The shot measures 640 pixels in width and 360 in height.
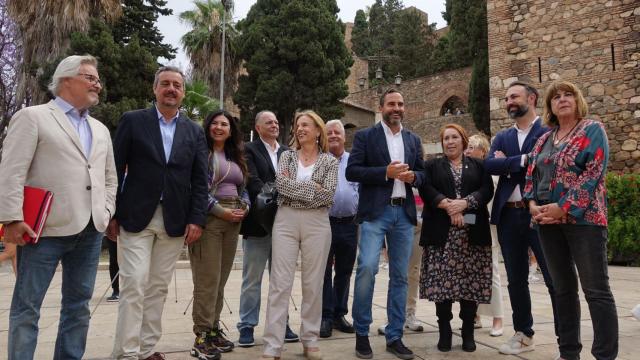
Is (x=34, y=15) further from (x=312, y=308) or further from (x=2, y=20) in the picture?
(x=312, y=308)

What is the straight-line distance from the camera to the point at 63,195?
2.74m

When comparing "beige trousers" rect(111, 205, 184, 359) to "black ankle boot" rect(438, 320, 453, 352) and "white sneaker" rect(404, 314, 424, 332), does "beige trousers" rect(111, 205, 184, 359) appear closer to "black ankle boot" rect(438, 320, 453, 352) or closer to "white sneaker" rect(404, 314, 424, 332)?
"black ankle boot" rect(438, 320, 453, 352)

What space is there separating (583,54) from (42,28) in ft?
48.8

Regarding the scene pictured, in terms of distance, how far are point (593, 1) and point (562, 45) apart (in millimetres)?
960

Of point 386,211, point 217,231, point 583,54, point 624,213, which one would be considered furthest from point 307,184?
point 583,54

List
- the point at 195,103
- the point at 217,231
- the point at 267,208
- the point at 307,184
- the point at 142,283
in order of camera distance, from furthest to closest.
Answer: the point at 195,103, the point at 217,231, the point at 267,208, the point at 307,184, the point at 142,283

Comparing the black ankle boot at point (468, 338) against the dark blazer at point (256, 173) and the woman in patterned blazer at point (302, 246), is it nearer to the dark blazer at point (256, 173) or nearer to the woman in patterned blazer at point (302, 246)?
the woman in patterned blazer at point (302, 246)

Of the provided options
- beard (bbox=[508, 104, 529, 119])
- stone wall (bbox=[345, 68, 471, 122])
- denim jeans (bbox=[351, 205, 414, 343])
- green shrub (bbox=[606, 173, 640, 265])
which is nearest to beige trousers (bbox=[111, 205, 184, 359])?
denim jeans (bbox=[351, 205, 414, 343])

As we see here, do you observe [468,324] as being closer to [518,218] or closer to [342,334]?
[518,218]

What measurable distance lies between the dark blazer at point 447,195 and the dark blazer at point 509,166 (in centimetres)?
9

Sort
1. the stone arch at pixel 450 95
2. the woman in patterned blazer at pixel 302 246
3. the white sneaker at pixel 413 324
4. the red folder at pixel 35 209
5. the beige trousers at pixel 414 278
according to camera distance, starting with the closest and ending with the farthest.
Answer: the red folder at pixel 35 209 → the woman in patterned blazer at pixel 302 246 → the white sneaker at pixel 413 324 → the beige trousers at pixel 414 278 → the stone arch at pixel 450 95

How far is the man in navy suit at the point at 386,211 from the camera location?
11.9ft

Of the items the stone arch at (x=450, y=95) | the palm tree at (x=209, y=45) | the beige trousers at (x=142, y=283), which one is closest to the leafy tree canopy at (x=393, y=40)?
the stone arch at (x=450, y=95)

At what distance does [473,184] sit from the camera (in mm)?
3916
